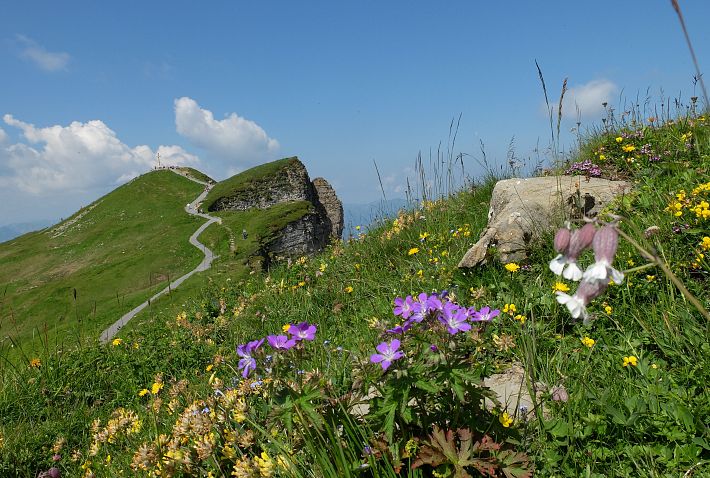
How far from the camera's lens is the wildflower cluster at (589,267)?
A: 1.07 metres

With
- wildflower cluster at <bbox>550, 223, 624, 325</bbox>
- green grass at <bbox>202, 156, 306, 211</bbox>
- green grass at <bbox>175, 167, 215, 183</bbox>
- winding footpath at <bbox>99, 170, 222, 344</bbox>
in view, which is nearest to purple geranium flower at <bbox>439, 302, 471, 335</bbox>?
wildflower cluster at <bbox>550, 223, 624, 325</bbox>

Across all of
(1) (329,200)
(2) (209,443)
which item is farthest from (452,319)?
(1) (329,200)

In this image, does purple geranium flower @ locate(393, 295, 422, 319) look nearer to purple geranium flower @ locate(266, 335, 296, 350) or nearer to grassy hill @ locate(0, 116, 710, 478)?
grassy hill @ locate(0, 116, 710, 478)

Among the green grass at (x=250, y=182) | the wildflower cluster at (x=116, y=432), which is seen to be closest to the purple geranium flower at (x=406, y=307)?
the wildflower cluster at (x=116, y=432)

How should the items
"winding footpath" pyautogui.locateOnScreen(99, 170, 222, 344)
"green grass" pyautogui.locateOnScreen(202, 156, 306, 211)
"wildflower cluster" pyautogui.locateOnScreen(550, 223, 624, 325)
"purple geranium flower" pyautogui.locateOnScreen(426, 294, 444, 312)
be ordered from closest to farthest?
1. "wildflower cluster" pyautogui.locateOnScreen(550, 223, 624, 325)
2. "purple geranium flower" pyautogui.locateOnScreen(426, 294, 444, 312)
3. "winding footpath" pyautogui.locateOnScreen(99, 170, 222, 344)
4. "green grass" pyautogui.locateOnScreen(202, 156, 306, 211)

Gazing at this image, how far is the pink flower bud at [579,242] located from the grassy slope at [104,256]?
34.4 meters

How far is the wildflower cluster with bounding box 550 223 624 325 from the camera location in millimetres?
1067

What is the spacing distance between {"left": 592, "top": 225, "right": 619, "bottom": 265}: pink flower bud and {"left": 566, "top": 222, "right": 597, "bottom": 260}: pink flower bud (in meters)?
0.03

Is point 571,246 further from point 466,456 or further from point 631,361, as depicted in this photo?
point 631,361

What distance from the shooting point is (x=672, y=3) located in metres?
1.07

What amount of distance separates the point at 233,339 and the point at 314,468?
428 cm

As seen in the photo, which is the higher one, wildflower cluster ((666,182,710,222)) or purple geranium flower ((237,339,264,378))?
purple geranium flower ((237,339,264,378))

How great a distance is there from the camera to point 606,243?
3.58 feet

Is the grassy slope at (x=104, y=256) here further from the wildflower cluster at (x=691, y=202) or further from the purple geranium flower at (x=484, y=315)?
the purple geranium flower at (x=484, y=315)
